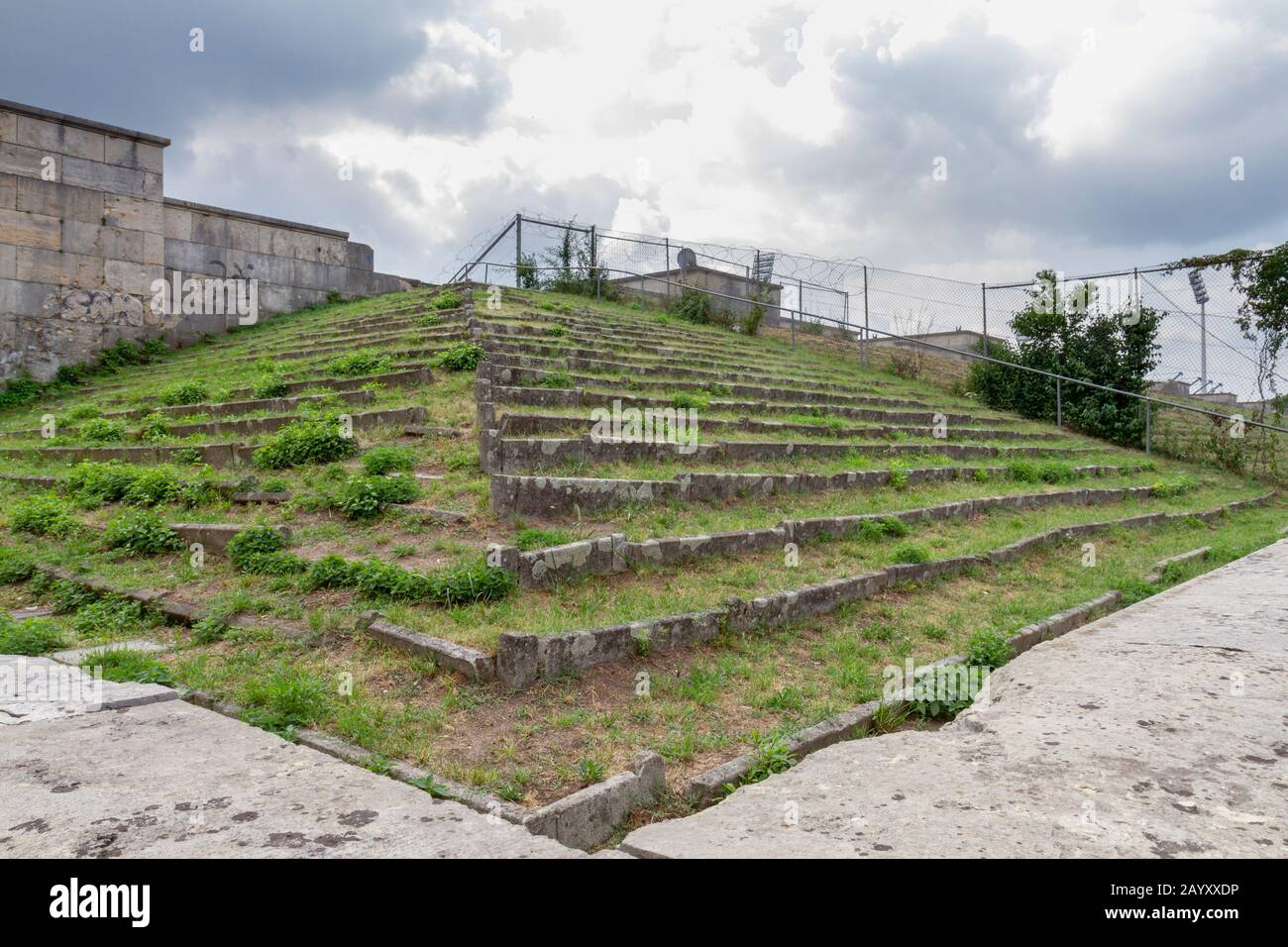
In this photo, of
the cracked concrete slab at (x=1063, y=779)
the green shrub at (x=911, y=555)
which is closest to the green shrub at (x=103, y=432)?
the green shrub at (x=911, y=555)

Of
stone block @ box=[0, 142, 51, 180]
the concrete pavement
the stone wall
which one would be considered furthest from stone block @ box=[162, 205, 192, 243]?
the concrete pavement

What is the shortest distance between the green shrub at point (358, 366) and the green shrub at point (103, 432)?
2679 mm

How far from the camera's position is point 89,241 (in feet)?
54.6

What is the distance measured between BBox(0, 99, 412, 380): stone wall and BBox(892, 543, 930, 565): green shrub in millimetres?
16637

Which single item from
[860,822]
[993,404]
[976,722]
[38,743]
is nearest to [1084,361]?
[993,404]

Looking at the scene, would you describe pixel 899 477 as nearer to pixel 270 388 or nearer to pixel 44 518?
pixel 270 388

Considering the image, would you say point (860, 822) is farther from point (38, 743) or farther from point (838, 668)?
point (38, 743)

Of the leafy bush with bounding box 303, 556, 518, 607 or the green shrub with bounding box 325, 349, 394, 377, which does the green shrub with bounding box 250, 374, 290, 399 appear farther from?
the leafy bush with bounding box 303, 556, 518, 607

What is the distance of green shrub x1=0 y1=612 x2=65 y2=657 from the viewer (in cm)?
479

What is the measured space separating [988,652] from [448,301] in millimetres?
12751

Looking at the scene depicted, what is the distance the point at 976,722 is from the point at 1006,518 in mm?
6529

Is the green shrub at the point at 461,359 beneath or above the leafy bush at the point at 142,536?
above

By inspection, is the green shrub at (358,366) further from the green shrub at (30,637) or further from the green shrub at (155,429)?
the green shrub at (30,637)

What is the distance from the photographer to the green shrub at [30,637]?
4789 millimetres
